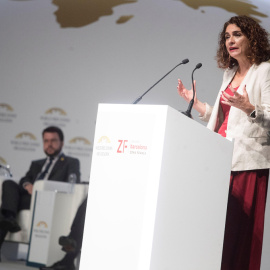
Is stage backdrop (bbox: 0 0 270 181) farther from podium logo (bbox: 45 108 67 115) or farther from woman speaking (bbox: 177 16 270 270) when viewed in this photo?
woman speaking (bbox: 177 16 270 270)

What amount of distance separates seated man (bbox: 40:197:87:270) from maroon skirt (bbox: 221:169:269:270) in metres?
2.16

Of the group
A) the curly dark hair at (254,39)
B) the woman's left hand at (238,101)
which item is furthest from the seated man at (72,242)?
the woman's left hand at (238,101)

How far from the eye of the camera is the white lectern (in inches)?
76.8

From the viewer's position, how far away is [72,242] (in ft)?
15.6

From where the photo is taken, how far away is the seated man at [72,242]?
15.7 ft

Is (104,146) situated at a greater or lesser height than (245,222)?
greater

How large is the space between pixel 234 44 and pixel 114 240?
137 centimetres

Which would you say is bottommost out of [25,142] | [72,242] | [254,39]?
[72,242]

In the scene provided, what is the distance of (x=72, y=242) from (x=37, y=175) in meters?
1.70

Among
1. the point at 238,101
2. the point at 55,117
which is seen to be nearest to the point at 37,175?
the point at 55,117

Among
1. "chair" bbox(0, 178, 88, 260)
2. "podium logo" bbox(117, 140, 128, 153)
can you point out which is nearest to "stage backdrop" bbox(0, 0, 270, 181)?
"chair" bbox(0, 178, 88, 260)

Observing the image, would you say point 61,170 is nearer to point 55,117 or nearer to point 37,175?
point 37,175

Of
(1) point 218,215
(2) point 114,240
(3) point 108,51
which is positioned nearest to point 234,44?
(1) point 218,215

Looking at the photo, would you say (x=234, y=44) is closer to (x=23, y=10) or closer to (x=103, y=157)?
(x=103, y=157)
